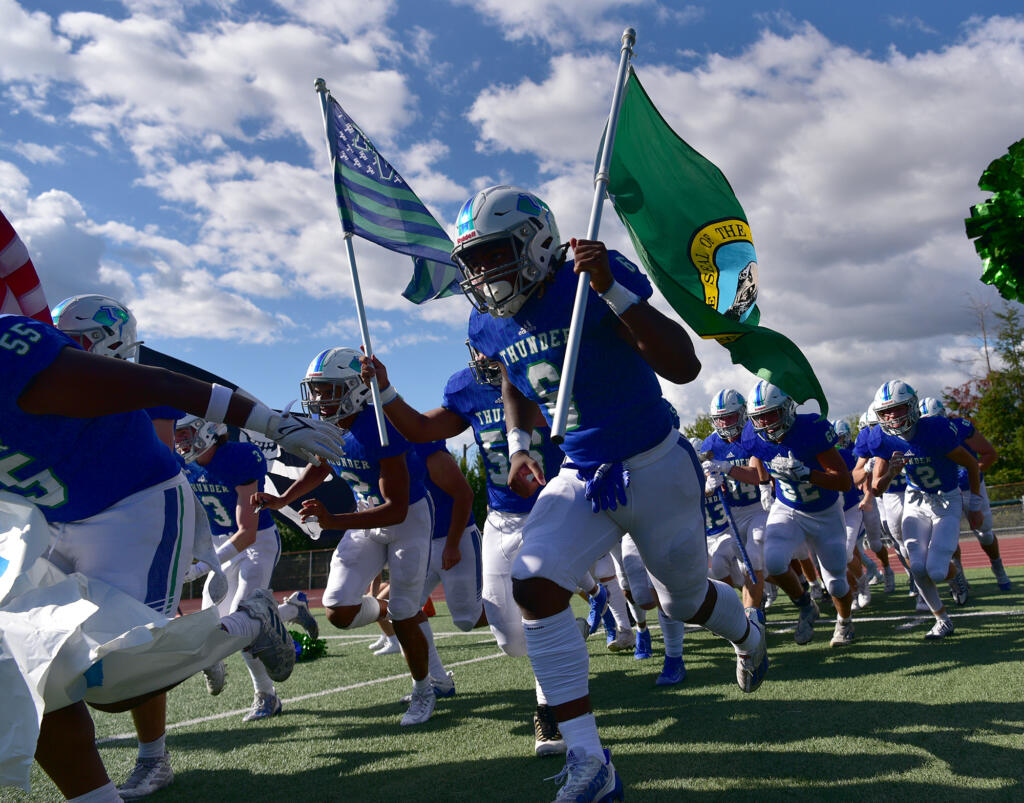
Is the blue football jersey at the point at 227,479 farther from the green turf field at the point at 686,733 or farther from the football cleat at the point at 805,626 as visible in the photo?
the football cleat at the point at 805,626

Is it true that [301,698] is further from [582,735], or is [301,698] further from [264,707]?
[582,735]

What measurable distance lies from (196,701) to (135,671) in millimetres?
4413

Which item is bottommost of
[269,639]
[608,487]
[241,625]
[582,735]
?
[582,735]

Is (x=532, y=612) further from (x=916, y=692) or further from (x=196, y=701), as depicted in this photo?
(x=196, y=701)

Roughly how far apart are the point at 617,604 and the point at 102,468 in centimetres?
523

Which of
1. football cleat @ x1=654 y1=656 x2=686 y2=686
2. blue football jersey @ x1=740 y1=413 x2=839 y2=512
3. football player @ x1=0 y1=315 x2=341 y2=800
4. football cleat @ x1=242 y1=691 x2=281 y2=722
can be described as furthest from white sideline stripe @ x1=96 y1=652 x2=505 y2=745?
blue football jersey @ x1=740 y1=413 x2=839 y2=512

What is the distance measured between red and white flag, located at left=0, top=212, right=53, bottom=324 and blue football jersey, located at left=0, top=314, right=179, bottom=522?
0.77 m

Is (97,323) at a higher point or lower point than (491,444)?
higher

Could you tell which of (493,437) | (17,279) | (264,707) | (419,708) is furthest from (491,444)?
(17,279)

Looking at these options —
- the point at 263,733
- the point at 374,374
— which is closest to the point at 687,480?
the point at 374,374

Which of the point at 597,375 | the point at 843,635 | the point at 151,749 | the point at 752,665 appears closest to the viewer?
the point at 597,375

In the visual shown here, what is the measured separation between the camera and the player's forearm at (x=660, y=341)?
3.04 meters

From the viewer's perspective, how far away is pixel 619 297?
3.03m

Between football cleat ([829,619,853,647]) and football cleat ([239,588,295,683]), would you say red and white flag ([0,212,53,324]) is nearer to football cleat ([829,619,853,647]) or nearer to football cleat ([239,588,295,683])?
football cleat ([239,588,295,683])
